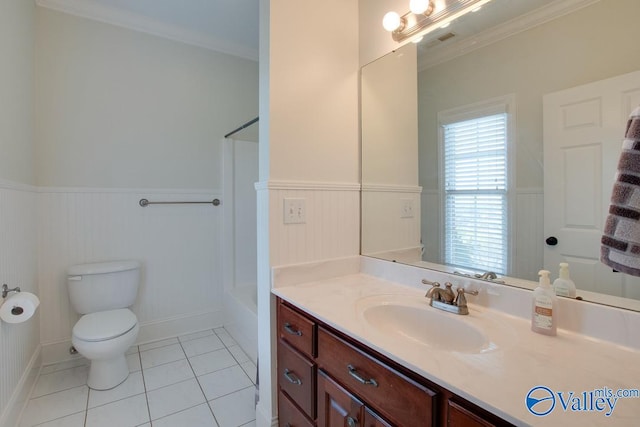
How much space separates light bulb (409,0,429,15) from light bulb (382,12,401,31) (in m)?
0.10

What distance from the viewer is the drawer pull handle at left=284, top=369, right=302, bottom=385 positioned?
3.95ft

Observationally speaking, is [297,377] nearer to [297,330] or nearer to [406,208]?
[297,330]

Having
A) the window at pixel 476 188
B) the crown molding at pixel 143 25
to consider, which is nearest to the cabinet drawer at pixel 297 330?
the window at pixel 476 188

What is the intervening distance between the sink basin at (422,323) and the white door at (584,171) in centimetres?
35

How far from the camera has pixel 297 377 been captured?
1207 millimetres

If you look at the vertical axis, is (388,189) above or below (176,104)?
below

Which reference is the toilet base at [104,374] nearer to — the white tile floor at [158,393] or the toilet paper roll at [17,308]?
the white tile floor at [158,393]

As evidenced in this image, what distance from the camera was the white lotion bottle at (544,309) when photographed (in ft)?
2.86

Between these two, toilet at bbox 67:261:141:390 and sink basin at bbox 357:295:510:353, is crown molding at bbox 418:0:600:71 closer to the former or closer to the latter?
sink basin at bbox 357:295:510:353

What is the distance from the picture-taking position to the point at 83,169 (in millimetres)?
2209

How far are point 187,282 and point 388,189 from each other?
197cm

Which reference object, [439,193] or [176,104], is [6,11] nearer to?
[176,104]

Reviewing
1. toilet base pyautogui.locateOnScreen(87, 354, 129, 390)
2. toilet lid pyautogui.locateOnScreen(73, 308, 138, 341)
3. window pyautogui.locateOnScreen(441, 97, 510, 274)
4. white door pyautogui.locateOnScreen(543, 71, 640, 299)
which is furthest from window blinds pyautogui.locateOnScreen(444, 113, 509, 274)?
toilet base pyautogui.locateOnScreen(87, 354, 129, 390)

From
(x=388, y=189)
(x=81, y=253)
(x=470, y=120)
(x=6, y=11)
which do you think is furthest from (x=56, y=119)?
(x=470, y=120)
